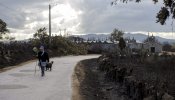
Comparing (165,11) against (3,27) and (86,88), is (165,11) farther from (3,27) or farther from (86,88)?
(3,27)

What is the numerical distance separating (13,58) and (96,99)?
1341 inches

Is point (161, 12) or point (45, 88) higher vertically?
point (161, 12)

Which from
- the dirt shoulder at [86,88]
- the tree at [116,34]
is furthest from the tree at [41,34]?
the dirt shoulder at [86,88]

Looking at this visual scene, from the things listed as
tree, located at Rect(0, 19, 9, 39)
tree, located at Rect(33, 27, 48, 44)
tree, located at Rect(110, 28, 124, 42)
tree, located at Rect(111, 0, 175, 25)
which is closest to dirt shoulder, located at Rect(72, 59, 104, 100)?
tree, located at Rect(111, 0, 175, 25)

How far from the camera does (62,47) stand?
90.1 meters

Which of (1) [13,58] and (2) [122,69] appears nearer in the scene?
(2) [122,69]

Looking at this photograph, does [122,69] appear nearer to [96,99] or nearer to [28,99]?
[96,99]

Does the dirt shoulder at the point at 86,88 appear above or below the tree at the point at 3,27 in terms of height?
below

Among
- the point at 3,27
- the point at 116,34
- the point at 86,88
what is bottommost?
the point at 86,88

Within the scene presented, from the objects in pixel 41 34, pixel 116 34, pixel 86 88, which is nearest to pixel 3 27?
pixel 41 34

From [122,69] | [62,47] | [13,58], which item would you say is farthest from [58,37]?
[122,69]

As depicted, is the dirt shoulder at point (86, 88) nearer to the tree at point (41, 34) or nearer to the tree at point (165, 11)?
the tree at point (165, 11)

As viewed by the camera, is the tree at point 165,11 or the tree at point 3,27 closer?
the tree at point 165,11

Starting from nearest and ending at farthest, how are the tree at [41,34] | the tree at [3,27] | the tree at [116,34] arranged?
the tree at [3,27]
the tree at [41,34]
the tree at [116,34]
